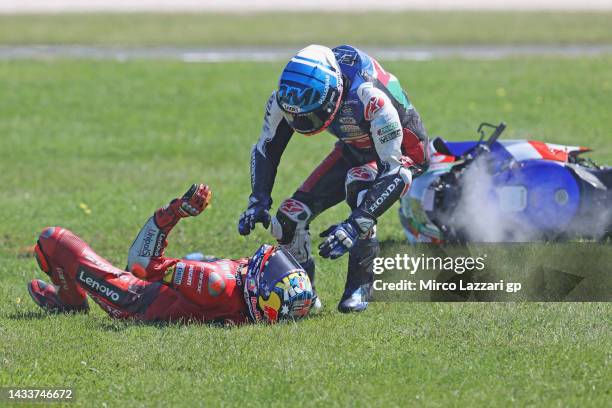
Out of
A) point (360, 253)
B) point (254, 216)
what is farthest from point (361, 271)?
point (254, 216)

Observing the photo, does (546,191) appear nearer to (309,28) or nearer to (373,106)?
(373,106)

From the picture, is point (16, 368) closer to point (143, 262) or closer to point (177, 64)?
point (143, 262)

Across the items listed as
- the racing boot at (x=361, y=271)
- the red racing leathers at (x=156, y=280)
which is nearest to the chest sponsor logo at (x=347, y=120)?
the racing boot at (x=361, y=271)

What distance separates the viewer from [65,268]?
9500mm

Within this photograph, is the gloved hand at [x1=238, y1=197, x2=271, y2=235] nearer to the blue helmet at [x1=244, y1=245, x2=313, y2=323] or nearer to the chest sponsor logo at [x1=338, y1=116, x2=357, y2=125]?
the blue helmet at [x1=244, y1=245, x2=313, y2=323]

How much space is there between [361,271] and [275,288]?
4.19 ft

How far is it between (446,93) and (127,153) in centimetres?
778

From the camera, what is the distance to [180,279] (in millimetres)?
9188

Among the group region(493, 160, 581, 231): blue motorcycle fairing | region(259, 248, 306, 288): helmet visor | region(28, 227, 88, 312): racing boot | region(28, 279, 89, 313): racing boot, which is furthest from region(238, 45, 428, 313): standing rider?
region(493, 160, 581, 231): blue motorcycle fairing

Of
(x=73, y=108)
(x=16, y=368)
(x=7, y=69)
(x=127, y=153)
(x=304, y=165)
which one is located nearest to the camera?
(x=16, y=368)

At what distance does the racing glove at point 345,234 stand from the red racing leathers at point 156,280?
82 centimetres

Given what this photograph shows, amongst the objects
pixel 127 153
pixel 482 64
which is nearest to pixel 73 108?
pixel 127 153

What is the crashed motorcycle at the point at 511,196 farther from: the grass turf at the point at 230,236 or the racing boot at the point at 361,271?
the racing boot at the point at 361,271

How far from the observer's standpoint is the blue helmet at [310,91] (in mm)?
9219
